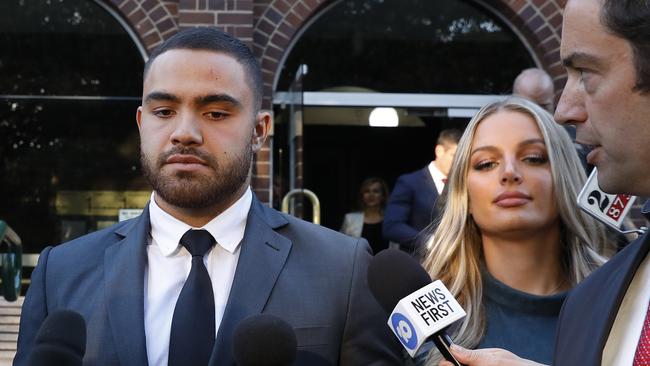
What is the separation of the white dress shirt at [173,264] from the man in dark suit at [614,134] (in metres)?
0.98

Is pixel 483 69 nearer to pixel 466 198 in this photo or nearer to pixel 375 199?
pixel 375 199

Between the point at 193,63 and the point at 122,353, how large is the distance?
814 mm

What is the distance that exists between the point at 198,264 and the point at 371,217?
598cm

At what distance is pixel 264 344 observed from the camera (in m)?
2.03

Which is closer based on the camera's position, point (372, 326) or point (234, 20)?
point (372, 326)

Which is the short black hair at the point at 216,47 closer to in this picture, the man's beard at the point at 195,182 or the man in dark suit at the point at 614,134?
the man's beard at the point at 195,182

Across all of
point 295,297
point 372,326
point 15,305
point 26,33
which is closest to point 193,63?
point 295,297

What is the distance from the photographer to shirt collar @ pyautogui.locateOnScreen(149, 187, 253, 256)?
2570 millimetres

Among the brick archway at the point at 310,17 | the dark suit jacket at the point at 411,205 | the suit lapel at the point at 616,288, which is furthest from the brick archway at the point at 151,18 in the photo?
the suit lapel at the point at 616,288

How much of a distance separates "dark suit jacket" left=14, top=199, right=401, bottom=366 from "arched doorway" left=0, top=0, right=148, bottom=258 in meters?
5.22

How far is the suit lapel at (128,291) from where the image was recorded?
2369 mm

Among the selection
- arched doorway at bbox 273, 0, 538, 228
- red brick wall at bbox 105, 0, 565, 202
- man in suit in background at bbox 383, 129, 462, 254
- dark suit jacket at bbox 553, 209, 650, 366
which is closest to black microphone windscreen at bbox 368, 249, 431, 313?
dark suit jacket at bbox 553, 209, 650, 366

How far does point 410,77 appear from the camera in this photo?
8398mm

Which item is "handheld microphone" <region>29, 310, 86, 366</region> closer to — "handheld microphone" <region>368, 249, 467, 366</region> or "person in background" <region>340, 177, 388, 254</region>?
"handheld microphone" <region>368, 249, 467, 366</region>
